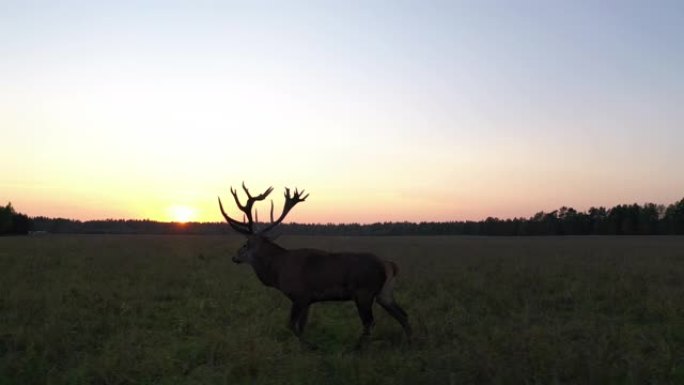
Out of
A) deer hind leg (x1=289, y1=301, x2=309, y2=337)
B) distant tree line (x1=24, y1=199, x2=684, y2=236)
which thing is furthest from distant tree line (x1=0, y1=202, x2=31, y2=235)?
deer hind leg (x1=289, y1=301, x2=309, y2=337)

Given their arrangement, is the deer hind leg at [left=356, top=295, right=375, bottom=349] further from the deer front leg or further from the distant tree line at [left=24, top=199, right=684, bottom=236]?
the distant tree line at [left=24, top=199, right=684, bottom=236]

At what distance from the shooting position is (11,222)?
99938 mm

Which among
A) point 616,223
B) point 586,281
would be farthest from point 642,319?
point 616,223

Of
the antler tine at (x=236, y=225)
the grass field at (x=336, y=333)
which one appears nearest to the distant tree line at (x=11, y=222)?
the grass field at (x=336, y=333)

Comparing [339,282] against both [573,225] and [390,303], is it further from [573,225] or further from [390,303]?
[573,225]

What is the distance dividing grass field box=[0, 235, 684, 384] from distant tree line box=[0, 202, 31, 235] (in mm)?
90530

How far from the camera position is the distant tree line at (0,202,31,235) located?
322 ft

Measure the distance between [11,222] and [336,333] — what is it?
341 feet

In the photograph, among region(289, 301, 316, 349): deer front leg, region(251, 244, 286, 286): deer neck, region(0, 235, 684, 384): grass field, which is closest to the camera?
region(0, 235, 684, 384): grass field

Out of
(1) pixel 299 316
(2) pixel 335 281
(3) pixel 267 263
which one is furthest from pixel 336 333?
(3) pixel 267 263

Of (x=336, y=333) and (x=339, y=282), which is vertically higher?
(x=339, y=282)

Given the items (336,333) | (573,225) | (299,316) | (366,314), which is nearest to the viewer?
(366,314)

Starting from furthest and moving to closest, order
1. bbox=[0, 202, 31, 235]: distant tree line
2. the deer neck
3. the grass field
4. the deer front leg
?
bbox=[0, 202, 31, 235]: distant tree line, the deer neck, the deer front leg, the grass field

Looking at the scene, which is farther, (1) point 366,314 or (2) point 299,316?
(2) point 299,316
